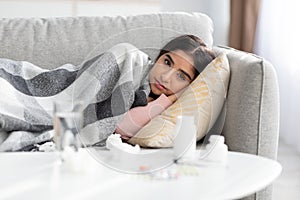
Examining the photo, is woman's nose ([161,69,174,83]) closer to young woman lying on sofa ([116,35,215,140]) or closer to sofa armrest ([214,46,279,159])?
young woman lying on sofa ([116,35,215,140])

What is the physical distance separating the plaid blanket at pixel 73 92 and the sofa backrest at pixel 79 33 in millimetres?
84

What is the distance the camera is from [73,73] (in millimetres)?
2027

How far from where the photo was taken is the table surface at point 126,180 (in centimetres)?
119

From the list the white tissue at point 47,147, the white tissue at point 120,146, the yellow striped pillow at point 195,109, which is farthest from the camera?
the white tissue at point 47,147

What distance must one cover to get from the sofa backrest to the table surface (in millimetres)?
750

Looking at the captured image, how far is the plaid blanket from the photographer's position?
1.74 m

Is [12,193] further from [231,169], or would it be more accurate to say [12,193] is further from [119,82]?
[119,82]

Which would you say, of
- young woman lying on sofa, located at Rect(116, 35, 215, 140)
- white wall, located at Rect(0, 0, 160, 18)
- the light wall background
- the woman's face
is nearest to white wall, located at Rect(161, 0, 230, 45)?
the light wall background

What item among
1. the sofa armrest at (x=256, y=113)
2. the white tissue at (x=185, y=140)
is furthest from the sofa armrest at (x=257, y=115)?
the white tissue at (x=185, y=140)

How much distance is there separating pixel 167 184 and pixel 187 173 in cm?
7

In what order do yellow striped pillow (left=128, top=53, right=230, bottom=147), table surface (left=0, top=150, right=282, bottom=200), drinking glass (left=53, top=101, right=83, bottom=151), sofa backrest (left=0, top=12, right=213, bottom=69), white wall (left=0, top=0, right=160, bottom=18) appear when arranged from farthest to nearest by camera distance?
white wall (left=0, top=0, right=160, bottom=18), sofa backrest (left=0, top=12, right=213, bottom=69), yellow striped pillow (left=128, top=53, right=230, bottom=147), drinking glass (left=53, top=101, right=83, bottom=151), table surface (left=0, top=150, right=282, bottom=200)

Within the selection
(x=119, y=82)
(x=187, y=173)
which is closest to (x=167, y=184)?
(x=187, y=173)

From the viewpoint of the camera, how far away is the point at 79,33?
7.17 feet

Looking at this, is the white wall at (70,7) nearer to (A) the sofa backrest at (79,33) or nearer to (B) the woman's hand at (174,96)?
(A) the sofa backrest at (79,33)
